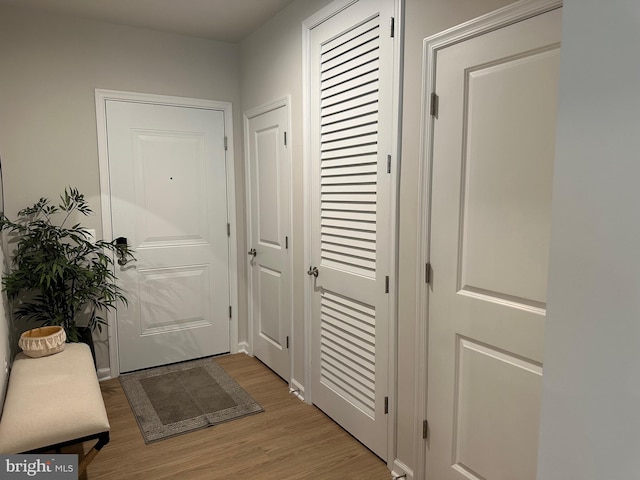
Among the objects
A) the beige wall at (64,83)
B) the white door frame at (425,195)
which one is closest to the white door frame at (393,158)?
the white door frame at (425,195)

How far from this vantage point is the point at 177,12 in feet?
9.72

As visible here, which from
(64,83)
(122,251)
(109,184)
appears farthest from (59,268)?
(64,83)

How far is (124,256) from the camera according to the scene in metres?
3.33

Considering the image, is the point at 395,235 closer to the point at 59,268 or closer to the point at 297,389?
the point at 297,389

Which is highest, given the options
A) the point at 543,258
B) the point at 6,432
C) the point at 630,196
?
the point at 630,196

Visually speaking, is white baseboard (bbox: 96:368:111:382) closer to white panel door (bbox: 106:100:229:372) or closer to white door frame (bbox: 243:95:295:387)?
white panel door (bbox: 106:100:229:372)

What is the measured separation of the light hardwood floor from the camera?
2.23 metres

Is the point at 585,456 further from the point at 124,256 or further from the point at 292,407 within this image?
the point at 124,256

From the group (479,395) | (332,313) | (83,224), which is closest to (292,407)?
(332,313)

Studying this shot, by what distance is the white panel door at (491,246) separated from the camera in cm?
149

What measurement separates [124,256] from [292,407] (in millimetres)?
1654

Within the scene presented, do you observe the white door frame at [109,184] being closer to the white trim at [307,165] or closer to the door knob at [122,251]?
the door knob at [122,251]

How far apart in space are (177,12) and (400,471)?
3.05m

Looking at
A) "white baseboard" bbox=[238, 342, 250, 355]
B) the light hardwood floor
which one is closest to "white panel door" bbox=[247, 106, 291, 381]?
"white baseboard" bbox=[238, 342, 250, 355]
